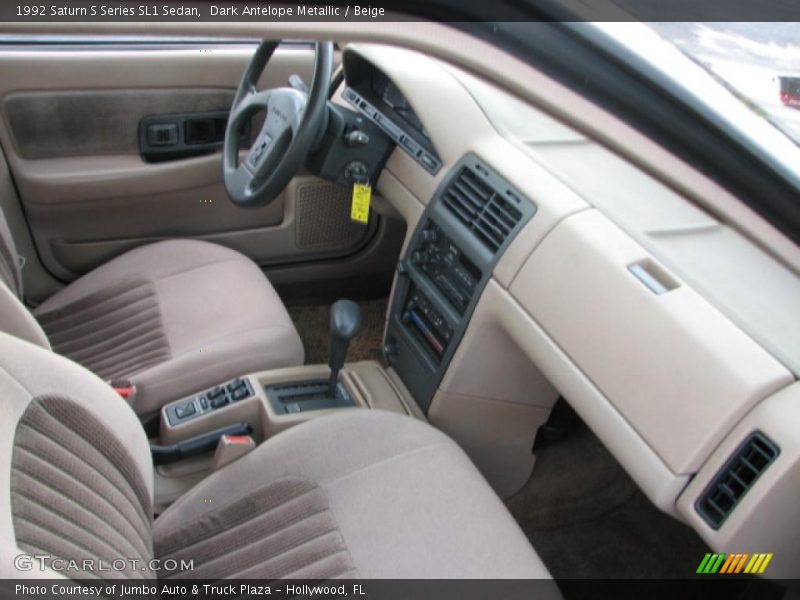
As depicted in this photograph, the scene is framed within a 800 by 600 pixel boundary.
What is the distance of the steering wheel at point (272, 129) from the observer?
1504 millimetres

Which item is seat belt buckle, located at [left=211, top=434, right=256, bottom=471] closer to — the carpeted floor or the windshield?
the carpeted floor

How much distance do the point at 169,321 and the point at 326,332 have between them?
25.3 inches

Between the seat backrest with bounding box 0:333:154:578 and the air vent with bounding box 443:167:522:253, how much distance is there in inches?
28.0

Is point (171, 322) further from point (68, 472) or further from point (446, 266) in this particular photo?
point (68, 472)

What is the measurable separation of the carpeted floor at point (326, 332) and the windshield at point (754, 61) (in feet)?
4.18

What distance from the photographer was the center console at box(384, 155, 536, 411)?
1.35m

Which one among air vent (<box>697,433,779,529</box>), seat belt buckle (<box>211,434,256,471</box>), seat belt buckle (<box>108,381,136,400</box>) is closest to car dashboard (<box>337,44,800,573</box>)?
air vent (<box>697,433,779,529</box>)

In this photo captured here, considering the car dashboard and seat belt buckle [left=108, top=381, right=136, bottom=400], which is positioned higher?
the car dashboard

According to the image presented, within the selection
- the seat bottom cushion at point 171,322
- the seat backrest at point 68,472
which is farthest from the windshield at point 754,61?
the seat bottom cushion at point 171,322

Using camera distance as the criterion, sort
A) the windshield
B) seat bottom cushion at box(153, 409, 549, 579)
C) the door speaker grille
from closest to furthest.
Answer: the windshield, seat bottom cushion at box(153, 409, 549, 579), the door speaker grille

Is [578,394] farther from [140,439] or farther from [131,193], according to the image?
[131,193]

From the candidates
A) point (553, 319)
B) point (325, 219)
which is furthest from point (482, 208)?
point (325, 219)

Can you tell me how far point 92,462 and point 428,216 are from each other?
881 millimetres

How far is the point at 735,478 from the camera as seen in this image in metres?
0.93
